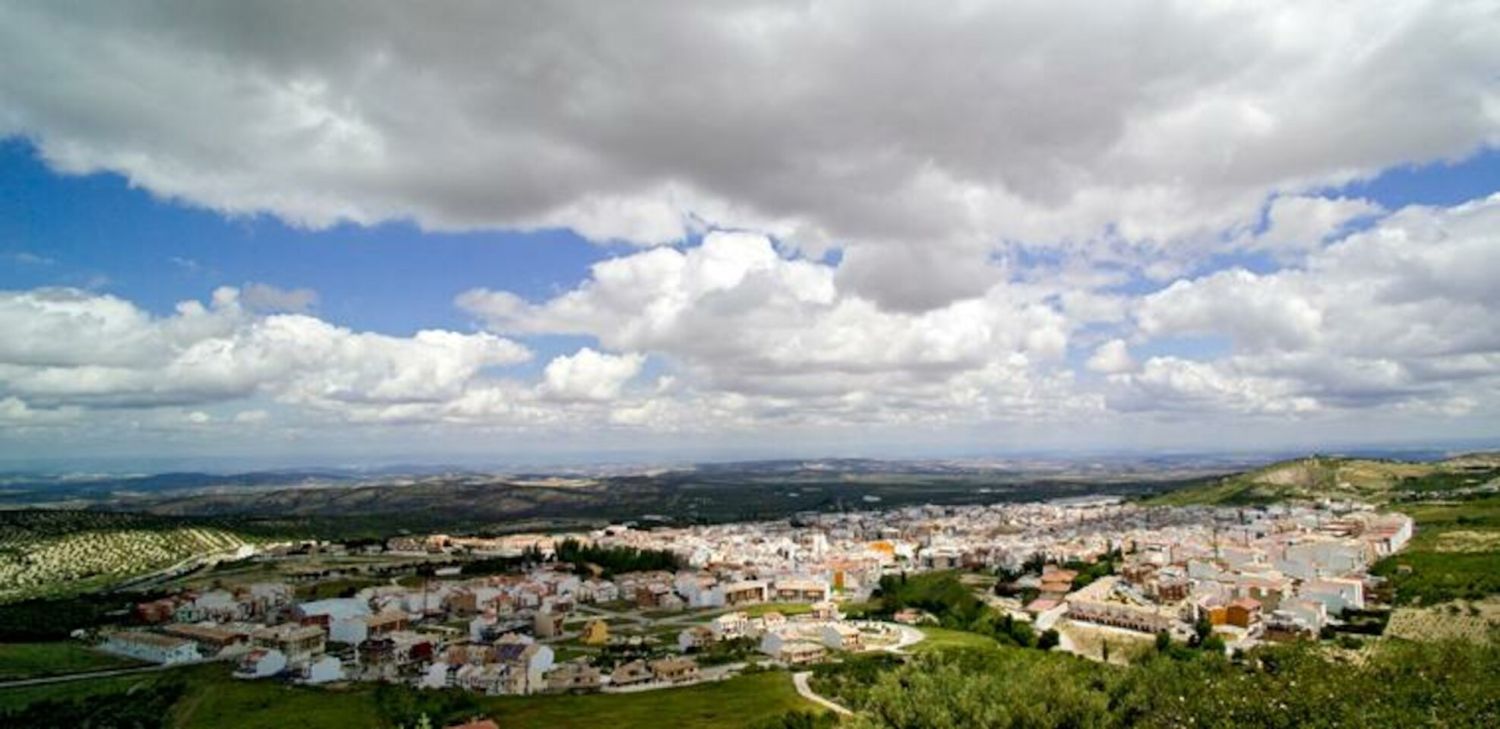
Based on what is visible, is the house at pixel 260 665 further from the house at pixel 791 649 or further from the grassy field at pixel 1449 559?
the grassy field at pixel 1449 559

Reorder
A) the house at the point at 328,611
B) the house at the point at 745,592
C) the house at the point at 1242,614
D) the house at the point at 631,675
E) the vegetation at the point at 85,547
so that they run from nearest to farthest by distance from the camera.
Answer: the house at the point at 631,675, the house at the point at 1242,614, the house at the point at 328,611, the house at the point at 745,592, the vegetation at the point at 85,547

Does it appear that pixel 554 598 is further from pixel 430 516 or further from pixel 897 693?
pixel 430 516

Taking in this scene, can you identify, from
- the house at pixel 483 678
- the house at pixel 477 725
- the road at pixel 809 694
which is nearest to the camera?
the house at pixel 477 725

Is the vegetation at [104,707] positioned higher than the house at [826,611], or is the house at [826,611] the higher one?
the vegetation at [104,707]

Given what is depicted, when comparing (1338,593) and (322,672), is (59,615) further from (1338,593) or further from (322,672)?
(1338,593)

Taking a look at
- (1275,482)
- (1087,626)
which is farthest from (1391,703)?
(1275,482)

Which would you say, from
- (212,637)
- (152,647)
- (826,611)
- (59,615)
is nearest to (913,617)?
(826,611)

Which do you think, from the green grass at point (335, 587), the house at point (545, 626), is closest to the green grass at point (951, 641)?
Answer: the house at point (545, 626)
